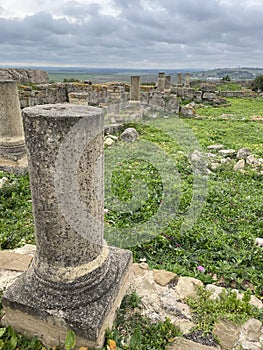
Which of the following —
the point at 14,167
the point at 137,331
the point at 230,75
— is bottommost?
the point at 137,331

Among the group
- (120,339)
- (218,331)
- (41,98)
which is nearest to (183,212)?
(218,331)

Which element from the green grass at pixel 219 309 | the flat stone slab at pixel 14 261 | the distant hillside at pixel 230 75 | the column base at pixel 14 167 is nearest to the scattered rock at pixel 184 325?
the green grass at pixel 219 309

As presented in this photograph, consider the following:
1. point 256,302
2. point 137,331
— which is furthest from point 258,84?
point 137,331

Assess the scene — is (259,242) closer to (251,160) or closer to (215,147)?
(251,160)

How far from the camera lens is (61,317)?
6.35ft

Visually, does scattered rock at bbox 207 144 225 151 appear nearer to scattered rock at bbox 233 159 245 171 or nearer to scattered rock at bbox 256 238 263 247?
scattered rock at bbox 233 159 245 171

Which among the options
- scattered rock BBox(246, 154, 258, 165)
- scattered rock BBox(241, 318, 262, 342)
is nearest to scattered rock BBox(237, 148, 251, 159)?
scattered rock BBox(246, 154, 258, 165)

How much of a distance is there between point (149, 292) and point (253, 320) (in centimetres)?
93

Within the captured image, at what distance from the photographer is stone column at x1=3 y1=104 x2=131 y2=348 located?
176 cm

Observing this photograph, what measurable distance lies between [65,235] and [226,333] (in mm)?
1556

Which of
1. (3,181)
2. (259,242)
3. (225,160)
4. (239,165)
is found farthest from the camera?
(225,160)

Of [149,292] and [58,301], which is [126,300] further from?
[58,301]

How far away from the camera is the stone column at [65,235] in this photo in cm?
176

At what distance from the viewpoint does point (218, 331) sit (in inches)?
89.6
